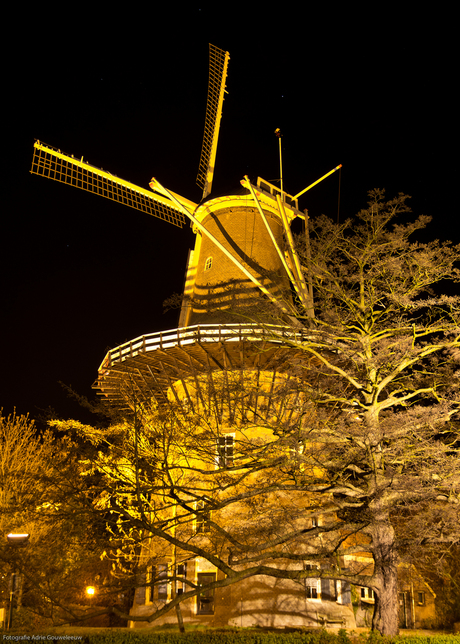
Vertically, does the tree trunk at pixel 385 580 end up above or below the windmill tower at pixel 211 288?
below

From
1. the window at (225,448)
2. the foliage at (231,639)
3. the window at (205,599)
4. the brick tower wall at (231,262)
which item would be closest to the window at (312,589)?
the window at (205,599)

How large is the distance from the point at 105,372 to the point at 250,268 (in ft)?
21.3

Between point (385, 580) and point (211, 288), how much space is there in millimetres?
12899

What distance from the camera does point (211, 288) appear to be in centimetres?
2123

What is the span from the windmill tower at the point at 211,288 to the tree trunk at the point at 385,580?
6641 mm

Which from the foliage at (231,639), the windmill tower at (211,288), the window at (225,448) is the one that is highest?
the windmill tower at (211,288)

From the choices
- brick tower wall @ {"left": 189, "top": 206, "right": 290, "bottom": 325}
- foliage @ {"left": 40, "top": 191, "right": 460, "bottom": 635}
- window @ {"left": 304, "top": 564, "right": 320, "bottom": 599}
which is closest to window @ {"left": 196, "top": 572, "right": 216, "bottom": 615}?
window @ {"left": 304, "top": 564, "right": 320, "bottom": 599}

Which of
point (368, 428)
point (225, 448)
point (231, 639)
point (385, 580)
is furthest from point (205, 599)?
point (368, 428)

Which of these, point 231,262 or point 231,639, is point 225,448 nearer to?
point 231,639

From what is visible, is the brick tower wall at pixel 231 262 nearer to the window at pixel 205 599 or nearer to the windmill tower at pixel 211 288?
the windmill tower at pixel 211 288

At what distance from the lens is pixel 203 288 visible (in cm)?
2167

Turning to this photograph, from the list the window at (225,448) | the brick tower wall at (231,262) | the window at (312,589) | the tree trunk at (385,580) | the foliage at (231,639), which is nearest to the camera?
the foliage at (231,639)

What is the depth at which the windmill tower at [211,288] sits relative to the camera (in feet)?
57.5

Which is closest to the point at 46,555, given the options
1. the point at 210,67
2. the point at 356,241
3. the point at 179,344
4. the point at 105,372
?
the point at 105,372
